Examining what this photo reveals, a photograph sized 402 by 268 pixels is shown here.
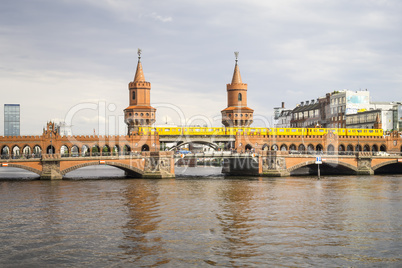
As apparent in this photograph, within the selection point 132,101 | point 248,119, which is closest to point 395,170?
point 248,119

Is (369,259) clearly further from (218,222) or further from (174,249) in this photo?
(218,222)

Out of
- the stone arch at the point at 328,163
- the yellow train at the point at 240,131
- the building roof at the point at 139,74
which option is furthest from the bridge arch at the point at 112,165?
the stone arch at the point at 328,163

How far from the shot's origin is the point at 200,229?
3622cm

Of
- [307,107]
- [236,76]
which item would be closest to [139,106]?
[236,76]

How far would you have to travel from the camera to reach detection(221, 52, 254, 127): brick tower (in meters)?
120

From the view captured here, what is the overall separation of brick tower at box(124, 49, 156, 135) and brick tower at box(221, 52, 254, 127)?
20.7m

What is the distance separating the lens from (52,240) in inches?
1282

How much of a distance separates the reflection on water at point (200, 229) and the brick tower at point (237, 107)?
61.1 meters

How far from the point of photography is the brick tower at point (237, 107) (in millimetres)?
119688

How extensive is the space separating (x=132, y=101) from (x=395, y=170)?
223ft

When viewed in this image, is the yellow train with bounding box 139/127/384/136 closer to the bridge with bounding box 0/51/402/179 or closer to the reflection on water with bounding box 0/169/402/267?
the bridge with bounding box 0/51/402/179

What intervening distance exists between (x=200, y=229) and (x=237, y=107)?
85.4 metres

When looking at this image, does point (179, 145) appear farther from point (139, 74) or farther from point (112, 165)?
point (112, 165)

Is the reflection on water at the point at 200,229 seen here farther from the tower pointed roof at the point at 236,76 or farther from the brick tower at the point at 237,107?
the tower pointed roof at the point at 236,76
